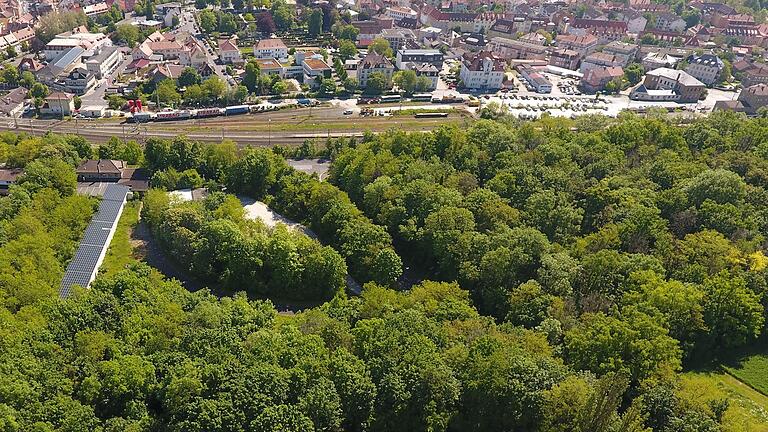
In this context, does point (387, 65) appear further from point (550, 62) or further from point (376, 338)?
point (376, 338)

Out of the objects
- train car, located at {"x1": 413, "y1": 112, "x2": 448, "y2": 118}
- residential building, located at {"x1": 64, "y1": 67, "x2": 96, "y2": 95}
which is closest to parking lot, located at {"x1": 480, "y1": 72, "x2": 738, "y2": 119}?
train car, located at {"x1": 413, "y1": 112, "x2": 448, "y2": 118}

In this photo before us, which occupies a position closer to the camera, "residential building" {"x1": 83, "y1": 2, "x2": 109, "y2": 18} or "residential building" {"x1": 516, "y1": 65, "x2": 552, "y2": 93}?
"residential building" {"x1": 516, "y1": 65, "x2": 552, "y2": 93}

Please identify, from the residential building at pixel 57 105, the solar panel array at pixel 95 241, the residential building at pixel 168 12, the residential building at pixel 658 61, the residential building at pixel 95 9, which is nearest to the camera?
the solar panel array at pixel 95 241

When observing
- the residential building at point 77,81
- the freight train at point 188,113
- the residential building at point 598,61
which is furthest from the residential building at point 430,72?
the residential building at point 77,81

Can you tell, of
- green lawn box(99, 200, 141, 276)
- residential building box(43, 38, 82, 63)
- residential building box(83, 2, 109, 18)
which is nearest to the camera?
green lawn box(99, 200, 141, 276)

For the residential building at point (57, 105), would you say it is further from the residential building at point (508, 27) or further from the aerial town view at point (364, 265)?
the residential building at point (508, 27)

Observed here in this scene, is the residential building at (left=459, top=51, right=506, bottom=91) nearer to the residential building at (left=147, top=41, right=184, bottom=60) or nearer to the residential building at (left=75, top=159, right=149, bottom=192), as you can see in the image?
the residential building at (left=147, top=41, right=184, bottom=60)

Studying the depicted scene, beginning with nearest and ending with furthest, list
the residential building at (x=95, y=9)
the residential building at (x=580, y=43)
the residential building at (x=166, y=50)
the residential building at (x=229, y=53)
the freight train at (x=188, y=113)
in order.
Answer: the freight train at (x=188, y=113), the residential building at (x=166, y=50), the residential building at (x=229, y=53), the residential building at (x=580, y=43), the residential building at (x=95, y=9)
